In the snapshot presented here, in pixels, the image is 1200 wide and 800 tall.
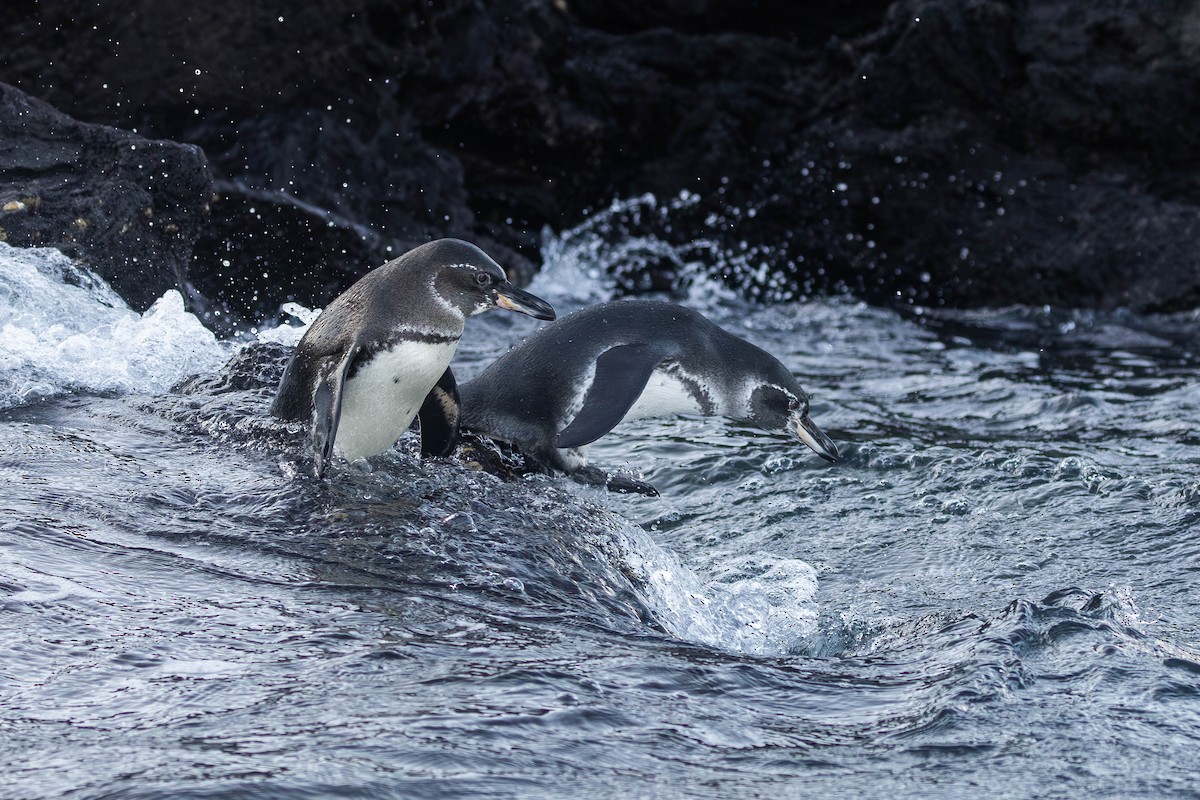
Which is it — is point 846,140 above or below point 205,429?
above

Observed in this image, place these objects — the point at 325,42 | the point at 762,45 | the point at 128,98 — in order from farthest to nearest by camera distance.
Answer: the point at 762,45
the point at 325,42
the point at 128,98

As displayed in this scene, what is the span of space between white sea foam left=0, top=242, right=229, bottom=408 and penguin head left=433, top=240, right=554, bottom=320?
1653 millimetres

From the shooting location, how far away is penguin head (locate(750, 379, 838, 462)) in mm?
5254

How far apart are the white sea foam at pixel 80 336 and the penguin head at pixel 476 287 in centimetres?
165

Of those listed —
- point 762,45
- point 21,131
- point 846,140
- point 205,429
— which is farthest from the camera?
point 762,45

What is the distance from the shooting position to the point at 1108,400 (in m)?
7.08

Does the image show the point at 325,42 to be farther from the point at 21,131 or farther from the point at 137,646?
the point at 137,646

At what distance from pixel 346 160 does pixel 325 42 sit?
0.82m

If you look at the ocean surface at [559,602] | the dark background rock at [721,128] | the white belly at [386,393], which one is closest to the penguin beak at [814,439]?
the ocean surface at [559,602]

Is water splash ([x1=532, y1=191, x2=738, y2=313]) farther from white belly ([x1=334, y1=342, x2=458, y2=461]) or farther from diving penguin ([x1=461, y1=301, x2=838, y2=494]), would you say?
white belly ([x1=334, y1=342, x2=458, y2=461])

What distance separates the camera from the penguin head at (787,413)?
5254mm

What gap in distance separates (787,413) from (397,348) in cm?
169

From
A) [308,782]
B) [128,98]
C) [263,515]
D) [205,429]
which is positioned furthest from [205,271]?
[308,782]

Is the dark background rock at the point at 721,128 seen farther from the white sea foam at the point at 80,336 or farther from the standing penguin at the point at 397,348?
the standing penguin at the point at 397,348
